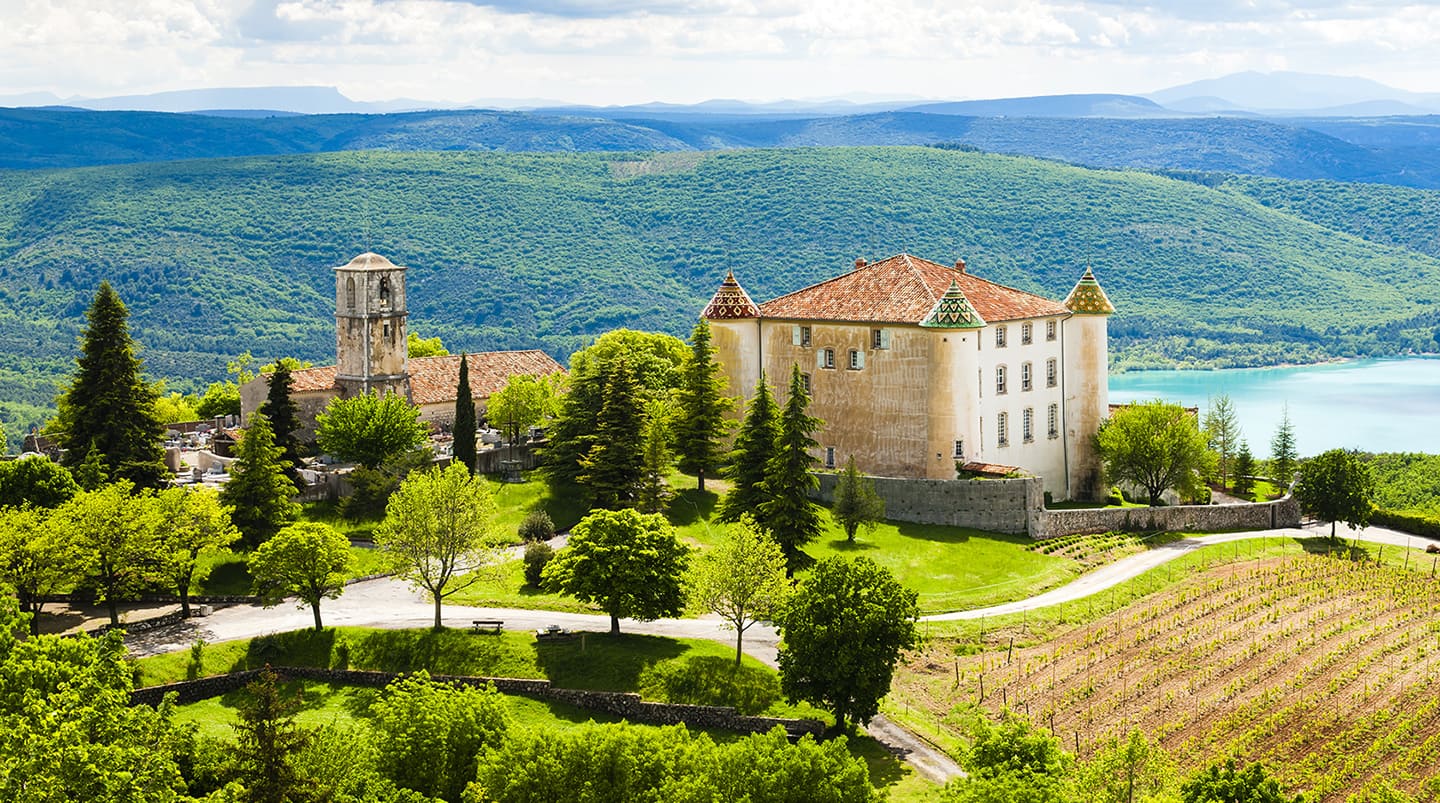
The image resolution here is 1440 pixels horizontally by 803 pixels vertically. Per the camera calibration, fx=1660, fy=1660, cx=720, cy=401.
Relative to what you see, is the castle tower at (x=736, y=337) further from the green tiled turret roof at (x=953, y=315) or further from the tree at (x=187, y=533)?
the tree at (x=187, y=533)

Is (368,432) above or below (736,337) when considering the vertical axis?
below

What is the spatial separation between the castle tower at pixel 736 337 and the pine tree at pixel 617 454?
11843 millimetres

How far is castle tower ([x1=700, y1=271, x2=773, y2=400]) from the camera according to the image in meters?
71.0

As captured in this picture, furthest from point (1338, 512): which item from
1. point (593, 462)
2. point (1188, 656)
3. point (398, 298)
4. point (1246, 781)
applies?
point (398, 298)

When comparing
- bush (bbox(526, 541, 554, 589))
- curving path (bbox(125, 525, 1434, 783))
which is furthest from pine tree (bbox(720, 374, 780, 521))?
bush (bbox(526, 541, 554, 589))

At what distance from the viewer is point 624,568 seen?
48.7m

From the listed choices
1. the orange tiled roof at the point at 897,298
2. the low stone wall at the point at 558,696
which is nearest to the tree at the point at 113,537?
the low stone wall at the point at 558,696

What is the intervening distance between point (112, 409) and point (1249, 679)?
127 ft

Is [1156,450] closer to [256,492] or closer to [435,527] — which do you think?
[435,527]

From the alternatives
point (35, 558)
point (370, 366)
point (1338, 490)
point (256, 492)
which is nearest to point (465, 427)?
point (256, 492)

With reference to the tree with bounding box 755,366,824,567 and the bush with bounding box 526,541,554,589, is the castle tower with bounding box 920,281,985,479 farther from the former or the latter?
the bush with bounding box 526,541,554,589

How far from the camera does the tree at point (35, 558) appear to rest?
47875mm

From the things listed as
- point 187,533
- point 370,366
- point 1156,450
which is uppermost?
point 370,366

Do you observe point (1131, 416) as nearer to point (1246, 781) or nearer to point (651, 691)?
point (651, 691)
